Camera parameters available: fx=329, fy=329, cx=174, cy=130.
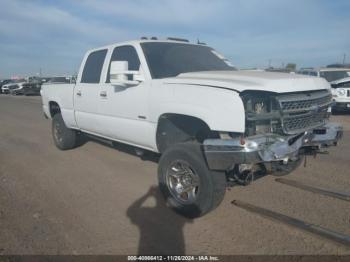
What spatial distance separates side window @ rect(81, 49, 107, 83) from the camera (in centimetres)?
571

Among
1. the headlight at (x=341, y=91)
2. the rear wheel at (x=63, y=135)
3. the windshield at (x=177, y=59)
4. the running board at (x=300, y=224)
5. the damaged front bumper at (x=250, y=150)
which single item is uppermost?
the windshield at (x=177, y=59)

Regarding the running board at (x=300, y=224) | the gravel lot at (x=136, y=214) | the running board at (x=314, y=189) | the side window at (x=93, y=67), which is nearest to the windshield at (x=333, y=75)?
the gravel lot at (x=136, y=214)

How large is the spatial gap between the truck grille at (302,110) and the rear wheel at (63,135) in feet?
16.6

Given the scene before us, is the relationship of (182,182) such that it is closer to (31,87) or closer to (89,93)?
(89,93)

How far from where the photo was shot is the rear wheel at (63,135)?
721cm

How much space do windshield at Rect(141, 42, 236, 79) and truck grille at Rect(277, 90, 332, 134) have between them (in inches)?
66.0

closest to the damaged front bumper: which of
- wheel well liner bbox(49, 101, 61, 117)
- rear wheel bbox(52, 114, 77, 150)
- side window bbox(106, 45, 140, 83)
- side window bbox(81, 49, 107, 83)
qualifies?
side window bbox(106, 45, 140, 83)

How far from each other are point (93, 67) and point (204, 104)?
10.1 feet

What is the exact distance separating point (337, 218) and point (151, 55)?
3201 millimetres

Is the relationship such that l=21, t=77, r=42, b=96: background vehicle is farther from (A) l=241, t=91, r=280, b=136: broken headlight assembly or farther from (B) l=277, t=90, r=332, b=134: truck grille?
(A) l=241, t=91, r=280, b=136: broken headlight assembly

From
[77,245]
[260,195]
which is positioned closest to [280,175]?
[260,195]

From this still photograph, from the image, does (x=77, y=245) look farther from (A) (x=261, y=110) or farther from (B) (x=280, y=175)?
(B) (x=280, y=175)

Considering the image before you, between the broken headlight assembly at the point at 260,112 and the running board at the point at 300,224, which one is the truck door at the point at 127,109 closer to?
the broken headlight assembly at the point at 260,112

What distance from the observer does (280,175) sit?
5.06 meters
